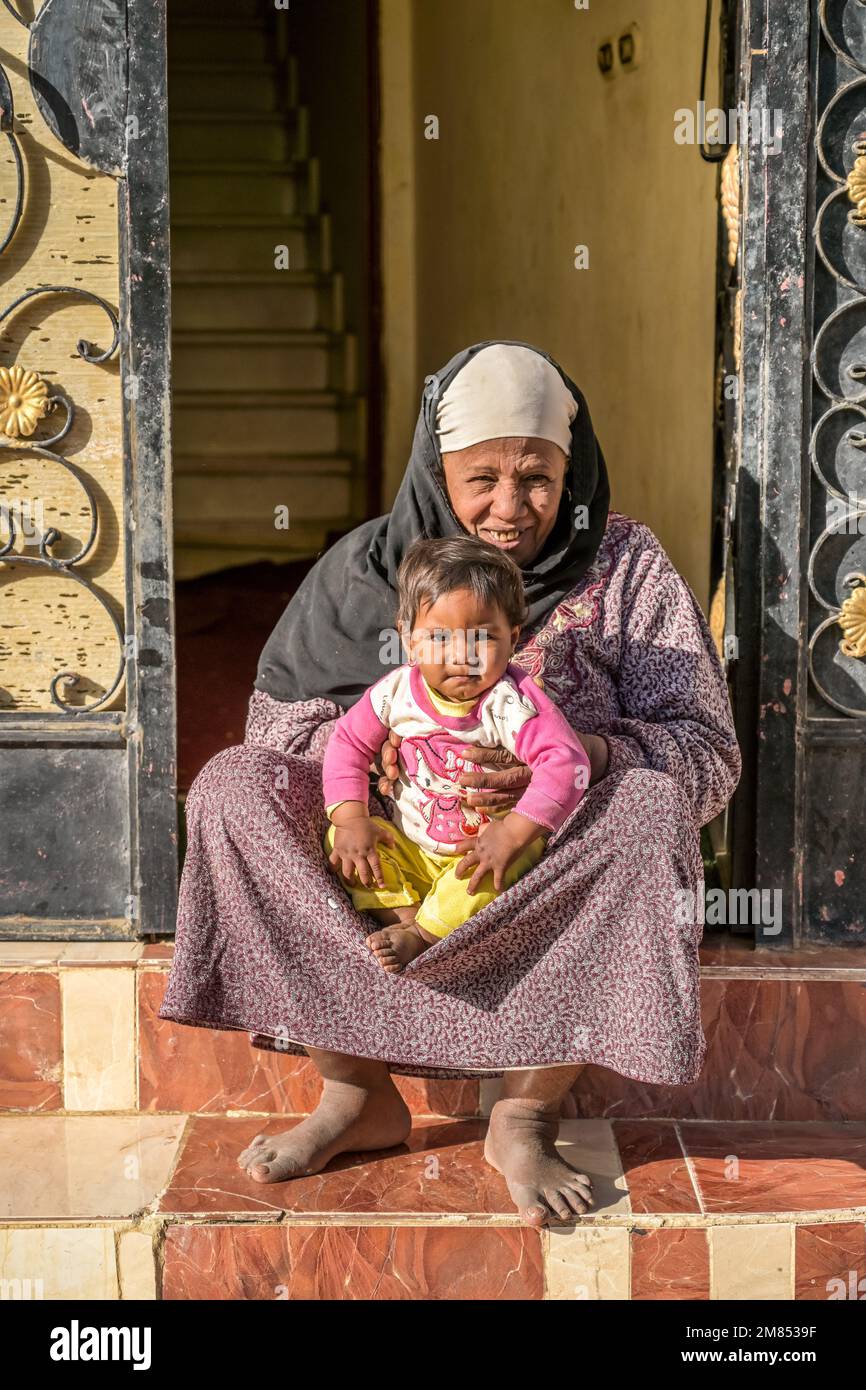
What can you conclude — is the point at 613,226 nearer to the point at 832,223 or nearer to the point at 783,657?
the point at 832,223

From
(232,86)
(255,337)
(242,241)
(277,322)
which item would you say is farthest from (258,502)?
(232,86)

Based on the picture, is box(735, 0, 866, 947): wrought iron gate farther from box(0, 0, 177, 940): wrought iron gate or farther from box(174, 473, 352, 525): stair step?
box(174, 473, 352, 525): stair step

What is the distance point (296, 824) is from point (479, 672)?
0.45m

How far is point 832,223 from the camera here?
10.2 feet

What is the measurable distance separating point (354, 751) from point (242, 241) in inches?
217

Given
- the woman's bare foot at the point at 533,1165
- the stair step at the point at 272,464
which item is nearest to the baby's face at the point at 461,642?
the woman's bare foot at the point at 533,1165

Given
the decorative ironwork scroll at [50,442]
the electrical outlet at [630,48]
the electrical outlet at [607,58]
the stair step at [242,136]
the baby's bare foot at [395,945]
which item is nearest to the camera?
the baby's bare foot at [395,945]

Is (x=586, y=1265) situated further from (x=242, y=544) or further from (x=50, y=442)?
(x=242, y=544)

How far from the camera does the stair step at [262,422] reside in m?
6.97

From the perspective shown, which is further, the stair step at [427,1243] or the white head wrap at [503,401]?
the white head wrap at [503,401]

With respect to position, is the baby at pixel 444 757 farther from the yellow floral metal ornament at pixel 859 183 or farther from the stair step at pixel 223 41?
the stair step at pixel 223 41

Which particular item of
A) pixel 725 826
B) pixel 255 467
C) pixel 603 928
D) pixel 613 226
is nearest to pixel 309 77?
pixel 255 467

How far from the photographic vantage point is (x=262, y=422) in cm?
701

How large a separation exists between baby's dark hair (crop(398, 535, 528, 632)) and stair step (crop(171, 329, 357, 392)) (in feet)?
15.5
